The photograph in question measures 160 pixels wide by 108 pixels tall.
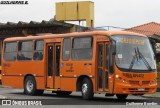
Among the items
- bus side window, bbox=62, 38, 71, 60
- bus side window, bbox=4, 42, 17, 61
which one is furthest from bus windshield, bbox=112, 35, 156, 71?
bus side window, bbox=4, 42, 17, 61

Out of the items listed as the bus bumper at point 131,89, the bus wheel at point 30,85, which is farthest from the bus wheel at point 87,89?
the bus wheel at point 30,85

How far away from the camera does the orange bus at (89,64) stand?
2027cm

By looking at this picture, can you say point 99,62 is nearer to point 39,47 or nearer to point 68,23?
point 39,47

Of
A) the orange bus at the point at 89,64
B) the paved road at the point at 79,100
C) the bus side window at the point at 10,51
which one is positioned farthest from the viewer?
the bus side window at the point at 10,51

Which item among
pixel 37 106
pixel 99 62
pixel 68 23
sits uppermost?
pixel 68 23

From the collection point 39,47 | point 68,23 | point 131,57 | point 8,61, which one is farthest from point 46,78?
point 68,23

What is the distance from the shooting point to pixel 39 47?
2509 cm

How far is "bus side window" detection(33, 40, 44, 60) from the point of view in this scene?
81.8 ft

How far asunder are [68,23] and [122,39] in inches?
897

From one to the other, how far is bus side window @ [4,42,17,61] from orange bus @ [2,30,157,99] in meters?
0.70

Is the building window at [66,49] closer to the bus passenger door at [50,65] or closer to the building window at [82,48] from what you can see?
the building window at [82,48]

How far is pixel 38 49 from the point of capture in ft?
82.4

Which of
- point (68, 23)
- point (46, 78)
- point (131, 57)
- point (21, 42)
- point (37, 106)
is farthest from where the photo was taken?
point (68, 23)

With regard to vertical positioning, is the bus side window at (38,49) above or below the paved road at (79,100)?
above
